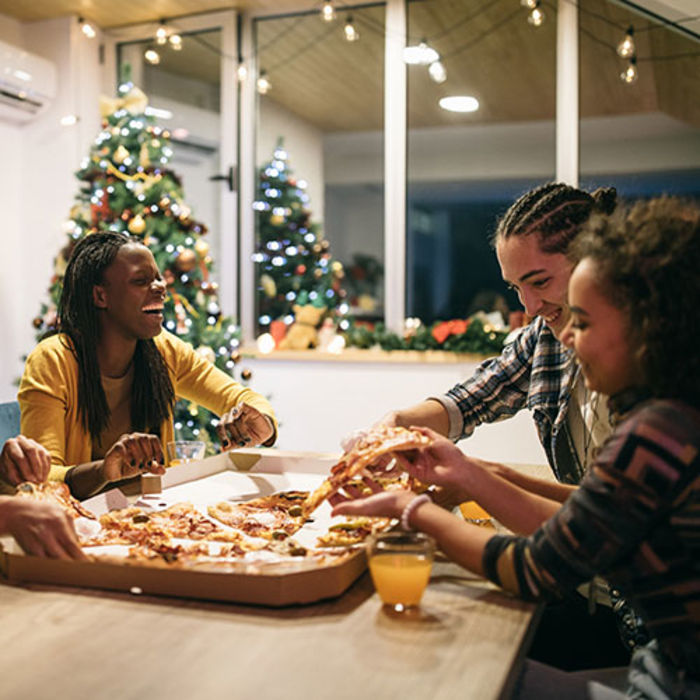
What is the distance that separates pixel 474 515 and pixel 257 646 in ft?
2.44

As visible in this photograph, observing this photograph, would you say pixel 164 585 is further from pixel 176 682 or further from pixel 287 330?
pixel 287 330

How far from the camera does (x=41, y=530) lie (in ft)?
4.12

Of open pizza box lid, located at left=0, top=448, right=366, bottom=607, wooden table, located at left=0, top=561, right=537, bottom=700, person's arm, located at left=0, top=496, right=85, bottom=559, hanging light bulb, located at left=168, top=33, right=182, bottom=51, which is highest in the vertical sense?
hanging light bulb, located at left=168, top=33, right=182, bottom=51

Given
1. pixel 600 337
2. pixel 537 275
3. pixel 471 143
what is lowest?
pixel 600 337

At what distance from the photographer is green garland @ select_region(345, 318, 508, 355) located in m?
4.39

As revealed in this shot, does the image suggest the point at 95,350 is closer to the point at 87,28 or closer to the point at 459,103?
the point at 459,103

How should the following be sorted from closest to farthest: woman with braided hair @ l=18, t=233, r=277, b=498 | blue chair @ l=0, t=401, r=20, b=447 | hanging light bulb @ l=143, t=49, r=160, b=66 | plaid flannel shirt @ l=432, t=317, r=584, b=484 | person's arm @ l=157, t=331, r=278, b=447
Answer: plaid flannel shirt @ l=432, t=317, r=584, b=484
woman with braided hair @ l=18, t=233, r=277, b=498
blue chair @ l=0, t=401, r=20, b=447
person's arm @ l=157, t=331, r=278, b=447
hanging light bulb @ l=143, t=49, r=160, b=66

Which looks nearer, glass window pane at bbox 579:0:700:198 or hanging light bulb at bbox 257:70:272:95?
glass window pane at bbox 579:0:700:198

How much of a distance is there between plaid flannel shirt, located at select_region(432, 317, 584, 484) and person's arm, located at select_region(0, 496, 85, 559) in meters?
1.13

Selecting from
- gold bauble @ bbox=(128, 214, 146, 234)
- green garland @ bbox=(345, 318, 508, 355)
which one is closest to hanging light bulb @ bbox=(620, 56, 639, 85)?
green garland @ bbox=(345, 318, 508, 355)

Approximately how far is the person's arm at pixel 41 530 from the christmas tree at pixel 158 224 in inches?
115

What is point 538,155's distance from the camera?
15.4ft

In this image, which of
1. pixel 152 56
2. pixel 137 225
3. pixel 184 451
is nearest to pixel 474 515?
pixel 184 451

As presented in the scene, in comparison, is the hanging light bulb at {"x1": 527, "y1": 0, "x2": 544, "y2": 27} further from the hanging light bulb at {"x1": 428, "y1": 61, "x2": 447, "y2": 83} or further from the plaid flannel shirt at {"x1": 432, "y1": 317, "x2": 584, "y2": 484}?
the plaid flannel shirt at {"x1": 432, "y1": 317, "x2": 584, "y2": 484}
